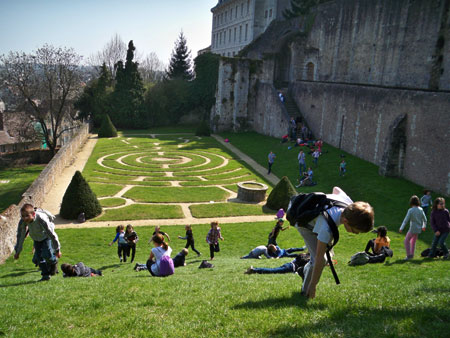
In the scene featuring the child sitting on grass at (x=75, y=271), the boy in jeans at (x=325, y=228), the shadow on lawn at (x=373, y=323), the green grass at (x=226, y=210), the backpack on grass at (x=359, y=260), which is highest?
the boy in jeans at (x=325, y=228)

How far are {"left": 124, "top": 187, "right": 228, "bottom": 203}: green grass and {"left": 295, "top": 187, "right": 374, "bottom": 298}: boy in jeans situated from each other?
14555mm

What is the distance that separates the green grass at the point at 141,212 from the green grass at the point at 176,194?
42.3 inches

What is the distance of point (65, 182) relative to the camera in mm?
21766

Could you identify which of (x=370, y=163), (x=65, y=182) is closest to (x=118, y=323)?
(x=65, y=182)

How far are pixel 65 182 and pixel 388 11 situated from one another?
2683 centimetres

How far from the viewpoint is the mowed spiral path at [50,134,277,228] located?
16.8 meters

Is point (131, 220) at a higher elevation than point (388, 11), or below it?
below

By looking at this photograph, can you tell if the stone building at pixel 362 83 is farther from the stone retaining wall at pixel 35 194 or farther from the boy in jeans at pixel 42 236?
the stone retaining wall at pixel 35 194

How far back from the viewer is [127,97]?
148 feet

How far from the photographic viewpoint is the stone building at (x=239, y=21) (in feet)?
171

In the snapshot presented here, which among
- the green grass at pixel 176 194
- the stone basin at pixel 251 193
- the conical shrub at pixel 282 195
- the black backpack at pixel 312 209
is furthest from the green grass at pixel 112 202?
the black backpack at pixel 312 209

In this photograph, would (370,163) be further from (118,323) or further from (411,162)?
(118,323)

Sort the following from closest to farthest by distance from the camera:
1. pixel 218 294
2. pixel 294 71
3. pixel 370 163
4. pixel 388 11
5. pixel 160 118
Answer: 1. pixel 218 294
2. pixel 370 163
3. pixel 388 11
4. pixel 294 71
5. pixel 160 118

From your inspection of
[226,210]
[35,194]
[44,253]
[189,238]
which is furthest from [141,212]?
[44,253]
